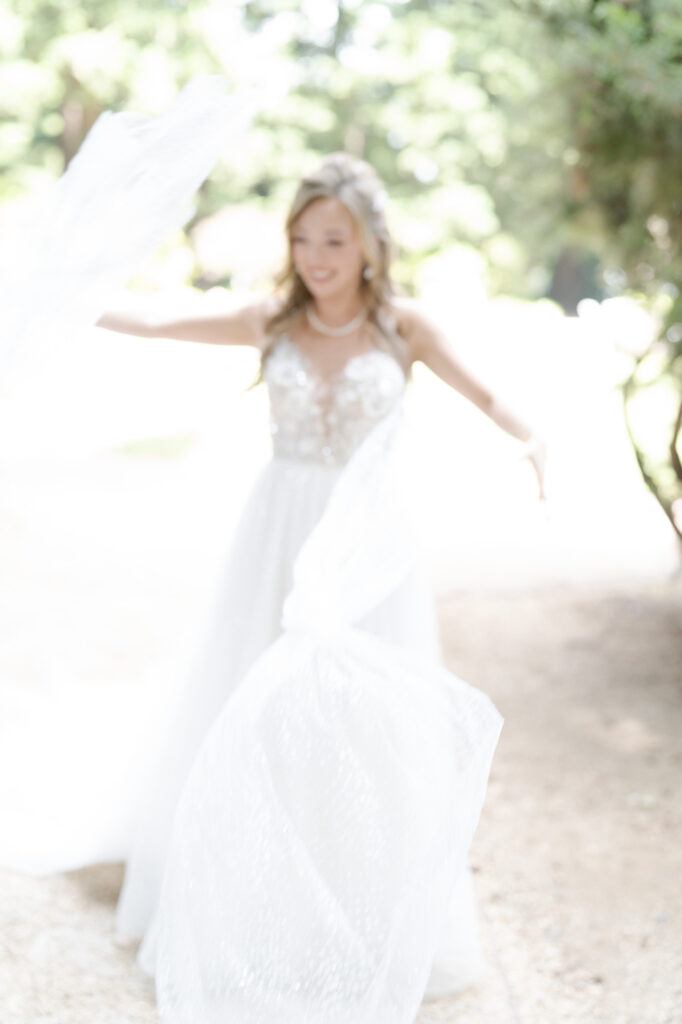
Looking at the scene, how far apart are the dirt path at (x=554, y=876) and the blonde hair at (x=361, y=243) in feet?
5.31

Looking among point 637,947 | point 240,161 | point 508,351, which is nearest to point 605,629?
point 637,947

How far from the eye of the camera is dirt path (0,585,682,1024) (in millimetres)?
2883

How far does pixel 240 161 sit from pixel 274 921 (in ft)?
69.4

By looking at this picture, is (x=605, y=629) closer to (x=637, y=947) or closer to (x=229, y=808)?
(x=637, y=947)

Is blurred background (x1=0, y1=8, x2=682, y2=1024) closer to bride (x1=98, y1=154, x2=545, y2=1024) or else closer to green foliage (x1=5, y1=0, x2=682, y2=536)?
bride (x1=98, y1=154, x2=545, y2=1024)

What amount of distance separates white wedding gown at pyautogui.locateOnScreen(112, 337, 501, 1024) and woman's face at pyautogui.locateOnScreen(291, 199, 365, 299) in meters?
0.45

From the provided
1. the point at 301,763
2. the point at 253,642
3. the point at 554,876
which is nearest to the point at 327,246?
the point at 253,642

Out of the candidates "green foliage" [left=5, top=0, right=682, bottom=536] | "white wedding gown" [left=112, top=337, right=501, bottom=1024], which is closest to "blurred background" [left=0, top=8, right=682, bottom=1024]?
"white wedding gown" [left=112, top=337, right=501, bottom=1024]

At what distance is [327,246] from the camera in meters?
2.94

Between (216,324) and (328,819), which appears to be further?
(216,324)

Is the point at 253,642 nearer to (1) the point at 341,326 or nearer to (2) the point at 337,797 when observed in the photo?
(2) the point at 337,797

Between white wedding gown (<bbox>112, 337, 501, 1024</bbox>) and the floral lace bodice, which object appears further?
the floral lace bodice

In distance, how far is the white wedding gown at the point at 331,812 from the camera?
7.68 ft

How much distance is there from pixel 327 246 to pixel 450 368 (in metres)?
0.46
